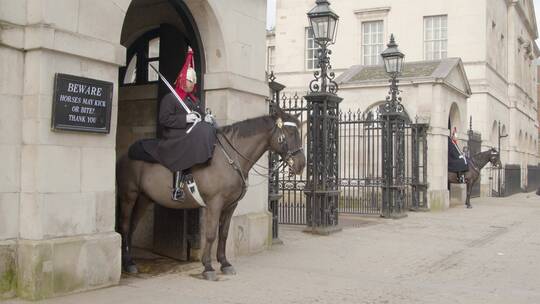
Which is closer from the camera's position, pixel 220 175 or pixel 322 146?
pixel 220 175

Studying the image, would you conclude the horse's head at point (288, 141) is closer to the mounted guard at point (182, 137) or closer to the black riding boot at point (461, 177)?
the mounted guard at point (182, 137)

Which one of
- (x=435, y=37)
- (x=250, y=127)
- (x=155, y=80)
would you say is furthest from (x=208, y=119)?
(x=435, y=37)

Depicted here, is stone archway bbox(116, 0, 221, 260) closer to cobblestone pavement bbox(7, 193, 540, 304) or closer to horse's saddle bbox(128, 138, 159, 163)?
cobblestone pavement bbox(7, 193, 540, 304)

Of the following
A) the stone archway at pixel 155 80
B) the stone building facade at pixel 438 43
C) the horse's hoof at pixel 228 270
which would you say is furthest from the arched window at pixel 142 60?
the stone building facade at pixel 438 43

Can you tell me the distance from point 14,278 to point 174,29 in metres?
4.59

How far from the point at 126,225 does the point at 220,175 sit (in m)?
1.50

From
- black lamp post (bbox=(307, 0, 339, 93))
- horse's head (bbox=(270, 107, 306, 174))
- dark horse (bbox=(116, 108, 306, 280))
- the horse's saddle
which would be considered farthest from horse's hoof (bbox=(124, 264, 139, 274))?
black lamp post (bbox=(307, 0, 339, 93))

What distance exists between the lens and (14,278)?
6.07 metres

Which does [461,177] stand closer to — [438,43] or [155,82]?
[155,82]

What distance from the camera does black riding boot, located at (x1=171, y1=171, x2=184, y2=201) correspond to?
7355 mm

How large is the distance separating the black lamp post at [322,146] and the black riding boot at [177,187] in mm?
5323

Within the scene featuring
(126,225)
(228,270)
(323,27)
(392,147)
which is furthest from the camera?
(392,147)

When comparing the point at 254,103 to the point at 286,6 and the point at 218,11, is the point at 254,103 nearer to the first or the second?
the point at 218,11

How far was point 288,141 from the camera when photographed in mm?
7664
